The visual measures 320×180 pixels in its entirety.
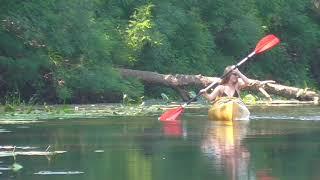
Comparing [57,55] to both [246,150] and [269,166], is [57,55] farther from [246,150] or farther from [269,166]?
[269,166]

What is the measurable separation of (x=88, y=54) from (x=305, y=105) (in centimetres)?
671

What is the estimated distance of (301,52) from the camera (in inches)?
1818

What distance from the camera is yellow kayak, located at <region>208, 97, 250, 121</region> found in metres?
23.6

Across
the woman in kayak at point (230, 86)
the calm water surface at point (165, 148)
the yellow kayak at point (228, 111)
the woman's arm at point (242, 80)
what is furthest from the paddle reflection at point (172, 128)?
the woman's arm at point (242, 80)

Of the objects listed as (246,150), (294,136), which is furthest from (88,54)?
(246,150)

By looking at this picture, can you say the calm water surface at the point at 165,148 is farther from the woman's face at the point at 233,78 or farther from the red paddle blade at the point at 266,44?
the red paddle blade at the point at 266,44

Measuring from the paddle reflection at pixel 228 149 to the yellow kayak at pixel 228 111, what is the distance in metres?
1.56

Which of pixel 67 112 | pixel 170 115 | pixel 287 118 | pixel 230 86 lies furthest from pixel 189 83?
pixel 287 118

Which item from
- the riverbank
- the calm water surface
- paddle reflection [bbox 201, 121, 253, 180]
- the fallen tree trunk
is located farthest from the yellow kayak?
the fallen tree trunk

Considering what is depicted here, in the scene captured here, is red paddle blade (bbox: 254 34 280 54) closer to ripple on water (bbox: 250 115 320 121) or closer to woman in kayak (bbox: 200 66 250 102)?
woman in kayak (bbox: 200 66 250 102)

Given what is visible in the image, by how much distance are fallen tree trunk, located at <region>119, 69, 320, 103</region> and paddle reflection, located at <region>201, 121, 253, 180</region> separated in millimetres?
9875

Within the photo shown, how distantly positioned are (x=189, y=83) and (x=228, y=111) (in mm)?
8311

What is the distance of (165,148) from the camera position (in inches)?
607

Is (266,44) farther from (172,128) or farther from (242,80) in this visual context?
(172,128)
